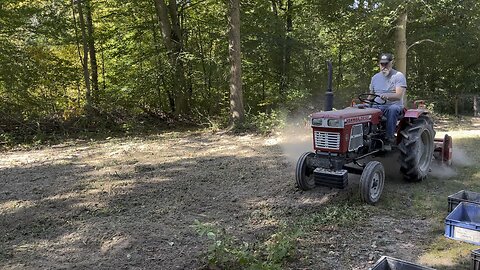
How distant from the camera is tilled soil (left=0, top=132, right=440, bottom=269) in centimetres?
382

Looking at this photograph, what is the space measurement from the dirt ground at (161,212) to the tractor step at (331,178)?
32cm

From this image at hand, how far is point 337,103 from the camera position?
16000 millimetres

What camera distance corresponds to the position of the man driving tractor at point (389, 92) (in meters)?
5.76

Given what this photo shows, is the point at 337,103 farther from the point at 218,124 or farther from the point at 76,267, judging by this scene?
the point at 76,267

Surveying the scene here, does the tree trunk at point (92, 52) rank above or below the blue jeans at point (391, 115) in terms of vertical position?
above

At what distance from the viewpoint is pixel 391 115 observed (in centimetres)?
570

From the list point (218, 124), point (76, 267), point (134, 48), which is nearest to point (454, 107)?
point (218, 124)

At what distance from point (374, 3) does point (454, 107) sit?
21.4 ft

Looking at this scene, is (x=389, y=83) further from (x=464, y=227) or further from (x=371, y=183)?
(x=464, y=227)

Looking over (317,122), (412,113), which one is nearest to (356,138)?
(317,122)

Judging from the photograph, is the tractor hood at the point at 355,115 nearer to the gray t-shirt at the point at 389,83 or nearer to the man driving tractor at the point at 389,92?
the man driving tractor at the point at 389,92

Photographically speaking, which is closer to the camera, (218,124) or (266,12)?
(218,124)

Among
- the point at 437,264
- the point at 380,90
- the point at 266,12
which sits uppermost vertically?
the point at 266,12

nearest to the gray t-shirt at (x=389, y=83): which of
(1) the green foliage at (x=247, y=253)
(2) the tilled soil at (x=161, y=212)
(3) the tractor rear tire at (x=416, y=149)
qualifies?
(3) the tractor rear tire at (x=416, y=149)
